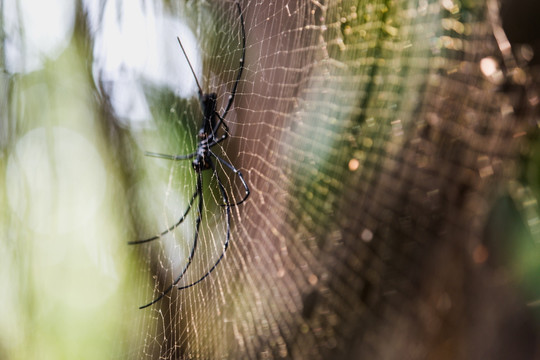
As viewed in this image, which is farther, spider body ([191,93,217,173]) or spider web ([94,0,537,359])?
spider body ([191,93,217,173])

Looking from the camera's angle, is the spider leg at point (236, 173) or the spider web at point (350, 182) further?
the spider leg at point (236, 173)

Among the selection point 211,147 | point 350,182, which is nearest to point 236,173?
point 211,147

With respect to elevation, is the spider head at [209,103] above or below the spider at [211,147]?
above

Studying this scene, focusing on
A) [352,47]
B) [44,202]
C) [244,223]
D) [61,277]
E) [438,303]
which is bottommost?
[61,277]

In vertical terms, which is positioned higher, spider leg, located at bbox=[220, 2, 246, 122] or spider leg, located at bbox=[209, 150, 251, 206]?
spider leg, located at bbox=[220, 2, 246, 122]

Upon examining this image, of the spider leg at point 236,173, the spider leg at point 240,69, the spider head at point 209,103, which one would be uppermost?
the spider leg at point 240,69

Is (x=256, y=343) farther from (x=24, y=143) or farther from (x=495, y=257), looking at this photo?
(x=24, y=143)

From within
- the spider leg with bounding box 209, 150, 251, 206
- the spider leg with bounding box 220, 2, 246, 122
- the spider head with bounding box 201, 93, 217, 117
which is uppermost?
the spider leg with bounding box 220, 2, 246, 122

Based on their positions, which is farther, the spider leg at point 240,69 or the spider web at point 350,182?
the spider leg at point 240,69

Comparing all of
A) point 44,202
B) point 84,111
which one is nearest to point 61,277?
point 44,202
